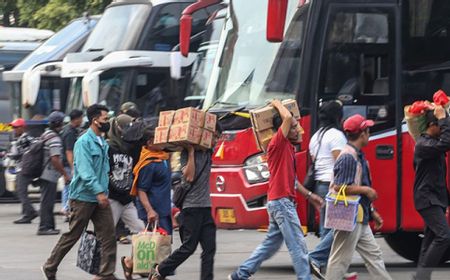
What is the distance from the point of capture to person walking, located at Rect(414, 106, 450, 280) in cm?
1065

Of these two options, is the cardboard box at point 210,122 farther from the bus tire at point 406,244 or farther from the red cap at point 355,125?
the bus tire at point 406,244

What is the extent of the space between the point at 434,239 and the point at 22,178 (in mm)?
8641

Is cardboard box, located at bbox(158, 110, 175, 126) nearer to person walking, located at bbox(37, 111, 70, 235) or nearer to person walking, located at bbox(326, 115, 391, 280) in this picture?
person walking, located at bbox(326, 115, 391, 280)

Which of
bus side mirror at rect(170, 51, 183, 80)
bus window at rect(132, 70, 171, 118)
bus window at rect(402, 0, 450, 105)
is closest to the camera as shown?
bus window at rect(402, 0, 450, 105)

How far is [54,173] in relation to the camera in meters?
16.7

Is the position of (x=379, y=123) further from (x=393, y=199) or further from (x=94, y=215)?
(x=94, y=215)

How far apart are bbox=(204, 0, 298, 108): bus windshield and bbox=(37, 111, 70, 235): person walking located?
148 inches

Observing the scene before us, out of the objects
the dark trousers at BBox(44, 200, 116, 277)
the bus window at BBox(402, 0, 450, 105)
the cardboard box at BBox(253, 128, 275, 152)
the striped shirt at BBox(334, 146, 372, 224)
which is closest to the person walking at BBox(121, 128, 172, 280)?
the dark trousers at BBox(44, 200, 116, 277)

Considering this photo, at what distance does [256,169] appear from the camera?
40.6ft

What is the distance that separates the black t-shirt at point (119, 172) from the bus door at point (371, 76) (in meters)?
2.10

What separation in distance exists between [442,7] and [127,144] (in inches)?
147

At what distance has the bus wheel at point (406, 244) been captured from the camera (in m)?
13.6

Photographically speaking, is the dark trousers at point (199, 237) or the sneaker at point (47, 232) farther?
the sneaker at point (47, 232)

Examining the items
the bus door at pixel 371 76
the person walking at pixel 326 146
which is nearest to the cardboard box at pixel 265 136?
the person walking at pixel 326 146
